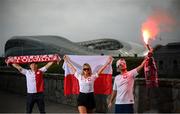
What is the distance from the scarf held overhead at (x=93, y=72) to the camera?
12383mm

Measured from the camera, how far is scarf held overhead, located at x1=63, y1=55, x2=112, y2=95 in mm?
12383

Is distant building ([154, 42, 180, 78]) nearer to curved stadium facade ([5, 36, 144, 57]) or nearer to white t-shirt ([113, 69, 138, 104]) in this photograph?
white t-shirt ([113, 69, 138, 104])

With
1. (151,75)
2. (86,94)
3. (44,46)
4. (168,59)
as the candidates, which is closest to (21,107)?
(168,59)

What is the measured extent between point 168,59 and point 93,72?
3.41m

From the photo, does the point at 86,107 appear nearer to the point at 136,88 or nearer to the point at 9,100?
the point at 136,88

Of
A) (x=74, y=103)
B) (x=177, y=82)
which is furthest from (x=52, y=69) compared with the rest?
(x=177, y=82)

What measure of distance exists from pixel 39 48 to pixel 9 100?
60.4 meters

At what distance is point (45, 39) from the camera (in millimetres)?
83438

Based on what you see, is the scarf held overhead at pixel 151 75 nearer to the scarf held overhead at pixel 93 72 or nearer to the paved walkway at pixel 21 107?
the scarf held overhead at pixel 93 72

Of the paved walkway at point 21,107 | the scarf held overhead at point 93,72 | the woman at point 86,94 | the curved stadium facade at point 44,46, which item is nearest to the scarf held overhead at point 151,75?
the scarf held overhead at point 93,72

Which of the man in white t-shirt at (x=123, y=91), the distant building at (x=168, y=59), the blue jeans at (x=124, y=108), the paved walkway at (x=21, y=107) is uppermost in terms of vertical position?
the distant building at (x=168, y=59)

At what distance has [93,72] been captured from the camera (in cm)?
1223

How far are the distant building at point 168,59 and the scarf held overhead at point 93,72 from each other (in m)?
2.43

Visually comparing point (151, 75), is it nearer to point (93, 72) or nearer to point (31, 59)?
point (93, 72)
